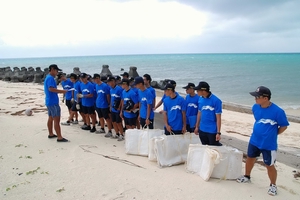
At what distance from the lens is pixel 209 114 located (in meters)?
4.83

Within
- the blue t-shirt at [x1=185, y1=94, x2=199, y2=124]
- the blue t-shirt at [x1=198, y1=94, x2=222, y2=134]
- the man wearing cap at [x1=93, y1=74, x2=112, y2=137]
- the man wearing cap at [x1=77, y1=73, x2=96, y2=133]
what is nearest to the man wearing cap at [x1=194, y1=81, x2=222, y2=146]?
the blue t-shirt at [x1=198, y1=94, x2=222, y2=134]

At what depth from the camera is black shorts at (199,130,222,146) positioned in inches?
192

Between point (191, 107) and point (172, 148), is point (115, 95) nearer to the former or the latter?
point (191, 107)

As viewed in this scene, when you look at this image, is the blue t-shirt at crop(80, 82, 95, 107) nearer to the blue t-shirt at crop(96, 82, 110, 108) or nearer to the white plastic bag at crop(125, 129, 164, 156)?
the blue t-shirt at crop(96, 82, 110, 108)

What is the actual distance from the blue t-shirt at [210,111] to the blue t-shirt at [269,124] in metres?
0.79

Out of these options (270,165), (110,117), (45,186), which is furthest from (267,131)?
(110,117)

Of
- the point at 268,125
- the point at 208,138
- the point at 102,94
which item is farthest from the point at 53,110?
the point at 268,125

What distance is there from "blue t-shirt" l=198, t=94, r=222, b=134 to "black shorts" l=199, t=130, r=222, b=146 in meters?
0.08

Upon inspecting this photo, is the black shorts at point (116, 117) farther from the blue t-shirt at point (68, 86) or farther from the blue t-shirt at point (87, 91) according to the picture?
the blue t-shirt at point (68, 86)

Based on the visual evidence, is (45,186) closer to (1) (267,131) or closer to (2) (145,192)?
(2) (145,192)

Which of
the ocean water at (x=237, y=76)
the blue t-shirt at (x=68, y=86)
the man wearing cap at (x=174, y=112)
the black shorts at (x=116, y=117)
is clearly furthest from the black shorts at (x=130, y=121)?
the ocean water at (x=237, y=76)

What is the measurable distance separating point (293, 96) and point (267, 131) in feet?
60.3

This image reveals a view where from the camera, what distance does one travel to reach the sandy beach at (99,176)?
159 inches

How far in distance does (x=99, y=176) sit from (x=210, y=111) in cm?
237
